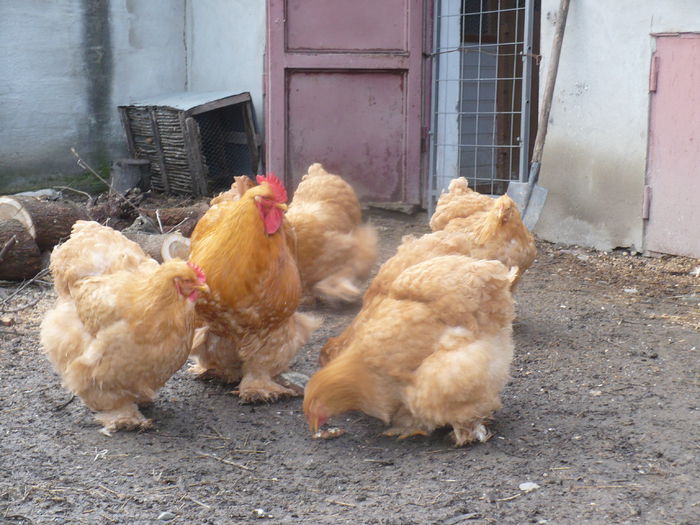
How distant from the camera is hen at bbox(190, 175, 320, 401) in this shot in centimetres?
400

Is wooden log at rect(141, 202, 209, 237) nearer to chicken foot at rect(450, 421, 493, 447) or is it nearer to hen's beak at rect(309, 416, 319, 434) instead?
hen's beak at rect(309, 416, 319, 434)

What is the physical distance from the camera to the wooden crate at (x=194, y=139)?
→ 9.65 meters

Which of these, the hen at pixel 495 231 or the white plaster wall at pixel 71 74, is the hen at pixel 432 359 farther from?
the white plaster wall at pixel 71 74

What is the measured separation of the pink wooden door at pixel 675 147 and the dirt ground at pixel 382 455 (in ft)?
6.05

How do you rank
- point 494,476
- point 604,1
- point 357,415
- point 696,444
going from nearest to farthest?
point 494,476 → point 696,444 → point 357,415 → point 604,1

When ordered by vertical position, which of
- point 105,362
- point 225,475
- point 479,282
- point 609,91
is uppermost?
point 609,91

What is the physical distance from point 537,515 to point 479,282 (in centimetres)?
106

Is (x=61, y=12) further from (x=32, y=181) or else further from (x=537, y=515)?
(x=537, y=515)

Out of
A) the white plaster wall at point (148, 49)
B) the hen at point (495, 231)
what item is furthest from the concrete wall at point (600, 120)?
the white plaster wall at point (148, 49)

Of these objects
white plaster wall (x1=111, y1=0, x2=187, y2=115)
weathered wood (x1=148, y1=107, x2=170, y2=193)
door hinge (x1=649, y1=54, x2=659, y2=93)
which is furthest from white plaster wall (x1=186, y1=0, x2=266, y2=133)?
door hinge (x1=649, y1=54, x2=659, y2=93)

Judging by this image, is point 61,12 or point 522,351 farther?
point 61,12

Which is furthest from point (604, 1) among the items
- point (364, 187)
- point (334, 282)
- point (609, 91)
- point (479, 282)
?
point (479, 282)

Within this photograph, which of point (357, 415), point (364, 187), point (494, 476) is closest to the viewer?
point (494, 476)

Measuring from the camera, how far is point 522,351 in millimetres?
4871
